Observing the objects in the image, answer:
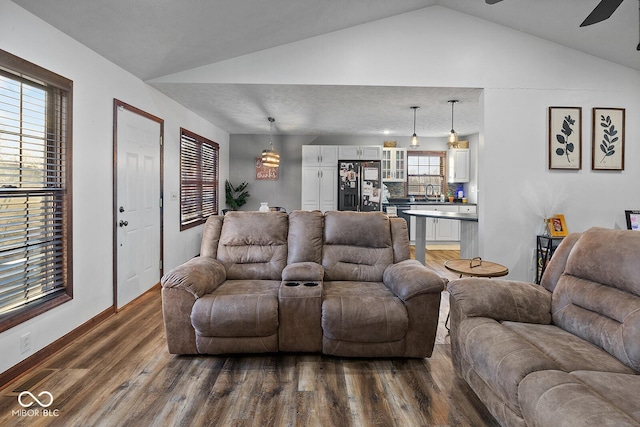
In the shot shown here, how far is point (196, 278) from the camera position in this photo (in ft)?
8.12

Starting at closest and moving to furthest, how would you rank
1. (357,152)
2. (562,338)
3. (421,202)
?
(562,338) → (357,152) → (421,202)

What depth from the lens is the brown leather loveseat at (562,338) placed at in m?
1.26

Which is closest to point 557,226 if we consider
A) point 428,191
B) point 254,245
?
point 254,245

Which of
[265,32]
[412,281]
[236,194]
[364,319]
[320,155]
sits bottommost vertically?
[364,319]

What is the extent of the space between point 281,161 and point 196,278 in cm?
536

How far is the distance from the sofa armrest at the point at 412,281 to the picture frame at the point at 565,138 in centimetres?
238

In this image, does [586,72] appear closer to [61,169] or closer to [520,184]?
[520,184]

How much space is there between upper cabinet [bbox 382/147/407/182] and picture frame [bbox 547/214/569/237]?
156 inches

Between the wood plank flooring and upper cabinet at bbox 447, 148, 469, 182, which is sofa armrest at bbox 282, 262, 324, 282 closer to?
the wood plank flooring

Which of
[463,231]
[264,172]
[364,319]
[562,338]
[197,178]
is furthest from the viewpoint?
[264,172]

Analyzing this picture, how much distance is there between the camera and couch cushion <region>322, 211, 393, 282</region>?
2951mm

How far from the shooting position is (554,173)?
3.89 meters

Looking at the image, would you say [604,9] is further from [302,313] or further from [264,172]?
[264,172]

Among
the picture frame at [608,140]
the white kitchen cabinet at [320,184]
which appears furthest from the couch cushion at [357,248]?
the white kitchen cabinet at [320,184]
